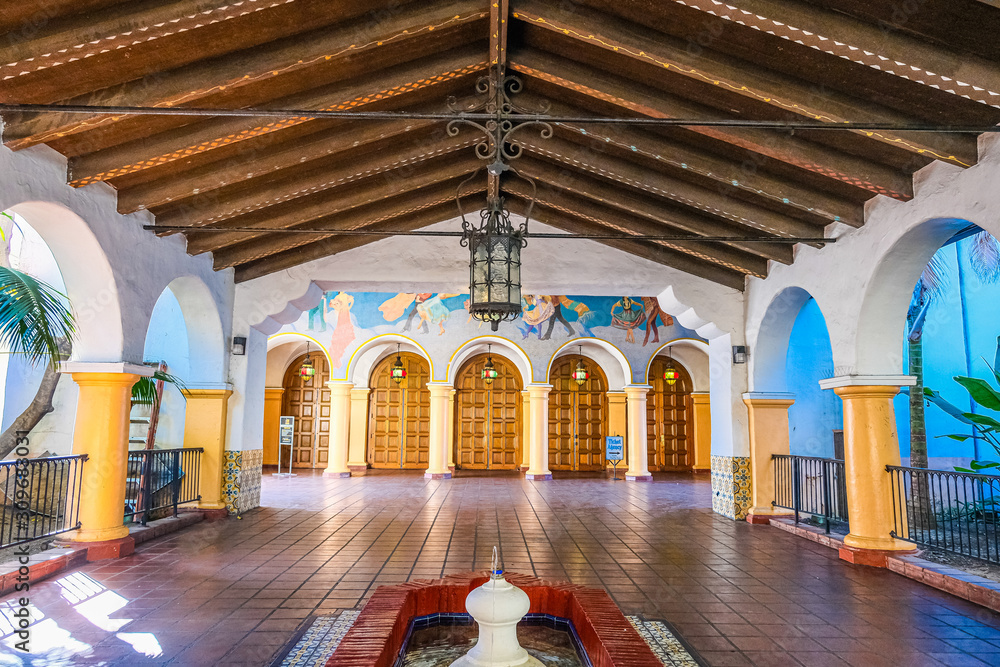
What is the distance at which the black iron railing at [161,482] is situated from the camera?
28.1 feet

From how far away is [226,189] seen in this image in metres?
7.78

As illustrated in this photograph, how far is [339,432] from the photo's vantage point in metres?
17.5

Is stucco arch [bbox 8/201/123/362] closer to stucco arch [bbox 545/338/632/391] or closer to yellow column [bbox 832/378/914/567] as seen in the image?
yellow column [bbox 832/378/914/567]

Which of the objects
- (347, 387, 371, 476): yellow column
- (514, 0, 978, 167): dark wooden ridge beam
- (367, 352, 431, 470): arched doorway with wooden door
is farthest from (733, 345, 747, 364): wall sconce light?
(367, 352, 431, 470): arched doorway with wooden door

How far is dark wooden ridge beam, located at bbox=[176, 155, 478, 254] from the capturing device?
8.73m

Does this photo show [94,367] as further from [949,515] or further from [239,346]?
[949,515]

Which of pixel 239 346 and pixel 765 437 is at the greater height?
pixel 239 346

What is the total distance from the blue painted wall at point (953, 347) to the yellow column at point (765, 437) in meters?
4.57

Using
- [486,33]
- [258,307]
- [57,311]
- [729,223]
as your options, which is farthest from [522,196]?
[57,311]

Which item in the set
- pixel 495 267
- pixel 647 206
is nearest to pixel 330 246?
pixel 647 206

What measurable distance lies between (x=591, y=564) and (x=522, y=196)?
18.5 feet

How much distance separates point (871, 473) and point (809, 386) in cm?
697

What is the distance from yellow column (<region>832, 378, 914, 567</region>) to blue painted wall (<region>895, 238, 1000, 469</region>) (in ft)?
22.5

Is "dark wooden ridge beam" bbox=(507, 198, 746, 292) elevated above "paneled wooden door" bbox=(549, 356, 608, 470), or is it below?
above
